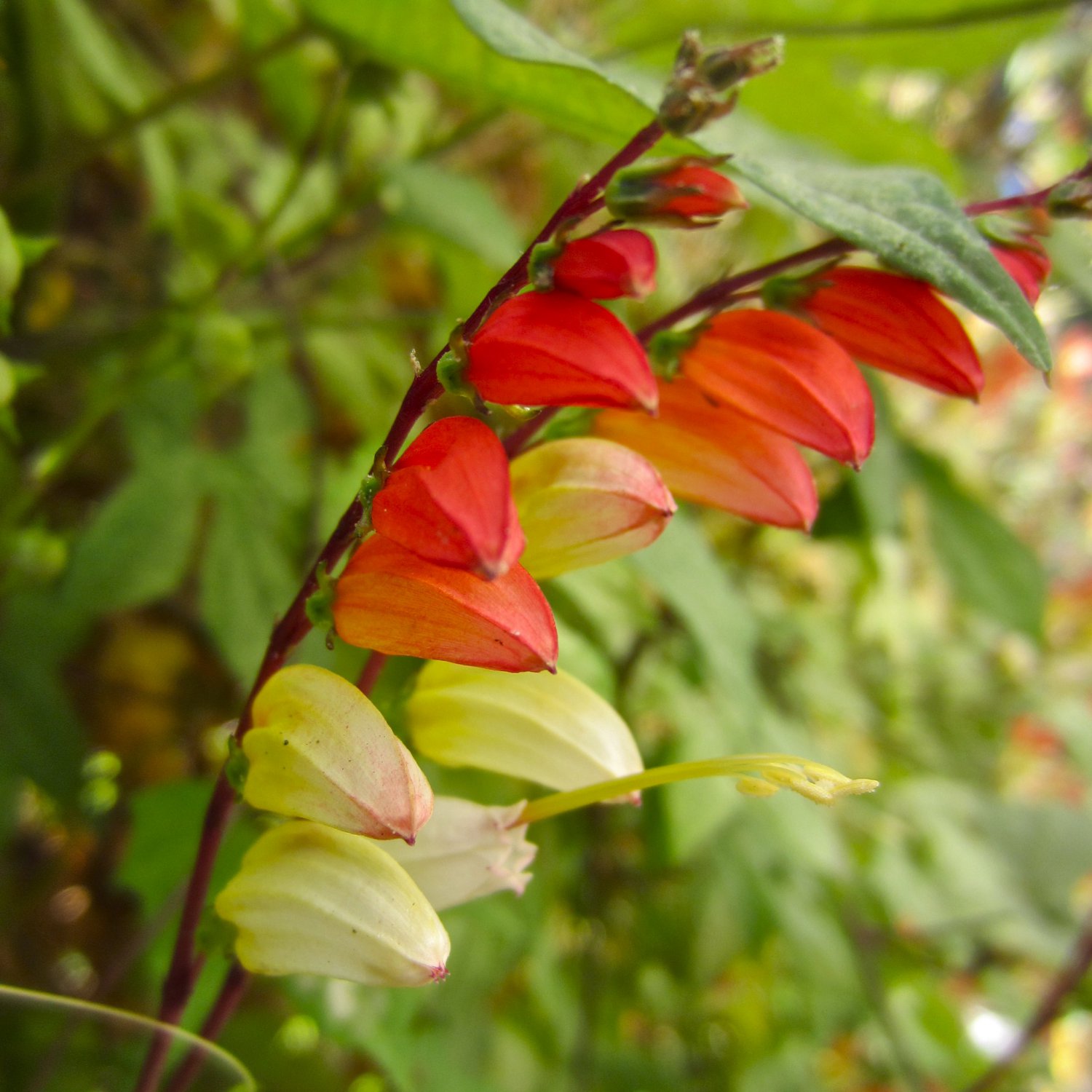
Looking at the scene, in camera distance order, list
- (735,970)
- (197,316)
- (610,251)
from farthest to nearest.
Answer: (735,970) < (197,316) < (610,251)

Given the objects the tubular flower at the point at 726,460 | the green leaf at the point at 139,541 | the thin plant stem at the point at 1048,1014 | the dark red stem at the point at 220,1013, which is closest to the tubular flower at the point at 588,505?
the tubular flower at the point at 726,460

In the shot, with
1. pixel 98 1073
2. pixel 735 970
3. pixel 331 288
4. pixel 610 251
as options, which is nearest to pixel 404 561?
pixel 610 251

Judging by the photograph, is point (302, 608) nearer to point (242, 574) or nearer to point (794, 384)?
point (794, 384)

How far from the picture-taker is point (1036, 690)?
149 cm

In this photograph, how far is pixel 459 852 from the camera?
26cm

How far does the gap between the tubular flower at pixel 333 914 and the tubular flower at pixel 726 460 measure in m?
0.14

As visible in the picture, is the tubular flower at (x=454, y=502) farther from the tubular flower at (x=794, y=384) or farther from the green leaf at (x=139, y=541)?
the green leaf at (x=139, y=541)

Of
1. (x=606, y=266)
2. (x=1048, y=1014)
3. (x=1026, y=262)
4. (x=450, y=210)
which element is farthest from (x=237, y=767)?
(x=1048, y=1014)

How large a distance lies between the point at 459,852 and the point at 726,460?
138mm

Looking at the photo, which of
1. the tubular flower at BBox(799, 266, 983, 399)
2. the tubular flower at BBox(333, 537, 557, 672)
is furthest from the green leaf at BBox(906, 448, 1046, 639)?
the tubular flower at BBox(333, 537, 557, 672)

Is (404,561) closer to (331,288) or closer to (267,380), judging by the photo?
(267,380)

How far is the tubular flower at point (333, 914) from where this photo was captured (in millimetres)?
220

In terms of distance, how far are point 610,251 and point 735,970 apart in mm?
976

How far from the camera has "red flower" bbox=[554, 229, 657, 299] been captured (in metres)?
0.21
